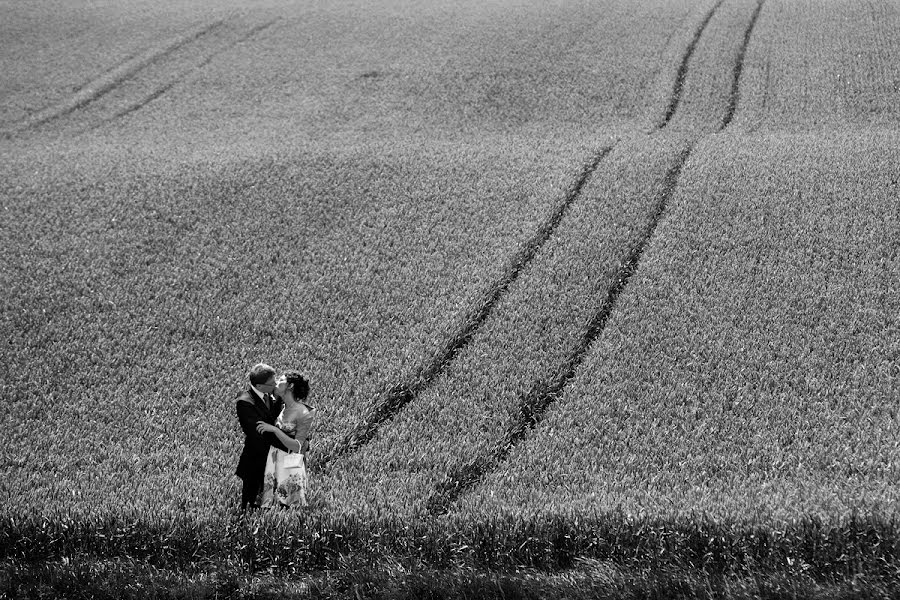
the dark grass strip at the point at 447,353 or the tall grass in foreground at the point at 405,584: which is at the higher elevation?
the tall grass in foreground at the point at 405,584

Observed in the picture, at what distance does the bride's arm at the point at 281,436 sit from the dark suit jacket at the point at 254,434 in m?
0.07

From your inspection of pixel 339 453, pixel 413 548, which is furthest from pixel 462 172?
pixel 413 548

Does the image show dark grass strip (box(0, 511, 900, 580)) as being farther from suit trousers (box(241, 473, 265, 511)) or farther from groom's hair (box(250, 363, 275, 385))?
groom's hair (box(250, 363, 275, 385))

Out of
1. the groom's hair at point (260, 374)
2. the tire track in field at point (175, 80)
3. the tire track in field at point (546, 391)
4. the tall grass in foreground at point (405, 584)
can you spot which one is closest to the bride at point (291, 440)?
the groom's hair at point (260, 374)

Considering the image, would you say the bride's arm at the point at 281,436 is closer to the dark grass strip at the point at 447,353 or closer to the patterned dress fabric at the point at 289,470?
the patterned dress fabric at the point at 289,470

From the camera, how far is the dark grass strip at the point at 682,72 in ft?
79.2

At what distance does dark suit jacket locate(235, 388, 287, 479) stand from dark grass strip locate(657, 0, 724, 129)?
1761 cm

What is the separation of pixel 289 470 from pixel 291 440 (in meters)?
0.37

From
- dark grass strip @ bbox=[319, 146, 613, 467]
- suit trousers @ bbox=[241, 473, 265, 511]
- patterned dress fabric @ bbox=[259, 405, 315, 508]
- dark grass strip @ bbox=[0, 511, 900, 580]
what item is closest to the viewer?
dark grass strip @ bbox=[0, 511, 900, 580]

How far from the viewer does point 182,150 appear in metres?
22.7

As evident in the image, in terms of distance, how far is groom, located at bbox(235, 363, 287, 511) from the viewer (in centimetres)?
815

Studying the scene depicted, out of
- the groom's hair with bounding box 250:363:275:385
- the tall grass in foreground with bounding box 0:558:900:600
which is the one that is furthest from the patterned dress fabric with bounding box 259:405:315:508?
the tall grass in foreground with bounding box 0:558:900:600

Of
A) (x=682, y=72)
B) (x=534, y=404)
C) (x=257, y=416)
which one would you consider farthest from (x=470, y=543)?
(x=682, y=72)

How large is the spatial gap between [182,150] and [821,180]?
1599cm
